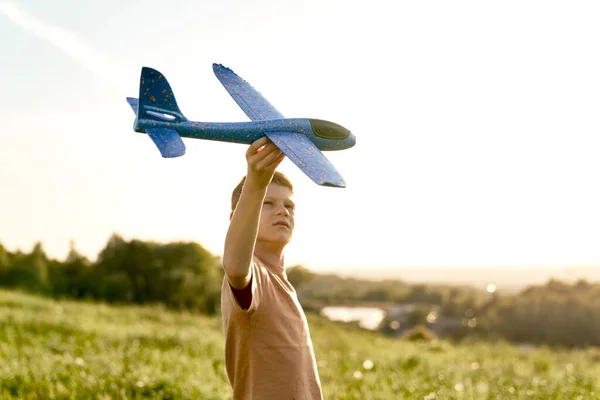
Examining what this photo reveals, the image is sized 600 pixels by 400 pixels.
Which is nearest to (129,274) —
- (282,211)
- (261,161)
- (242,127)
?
(282,211)

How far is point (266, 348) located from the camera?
2.46 meters

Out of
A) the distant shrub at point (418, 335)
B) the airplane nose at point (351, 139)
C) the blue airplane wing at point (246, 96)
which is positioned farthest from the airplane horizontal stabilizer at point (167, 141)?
the distant shrub at point (418, 335)

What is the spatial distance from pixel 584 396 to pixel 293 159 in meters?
4.19

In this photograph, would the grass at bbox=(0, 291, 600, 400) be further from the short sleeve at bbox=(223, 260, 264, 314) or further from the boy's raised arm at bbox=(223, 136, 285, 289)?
the boy's raised arm at bbox=(223, 136, 285, 289)

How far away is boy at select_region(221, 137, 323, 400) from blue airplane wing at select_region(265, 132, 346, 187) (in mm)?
54

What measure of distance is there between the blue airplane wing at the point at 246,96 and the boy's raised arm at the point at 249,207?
15.0 inches

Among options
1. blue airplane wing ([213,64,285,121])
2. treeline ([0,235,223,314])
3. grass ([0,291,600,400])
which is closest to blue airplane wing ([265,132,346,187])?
blue airplane wing ([213,64,285,121])

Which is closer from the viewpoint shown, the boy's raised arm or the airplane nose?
the boy's raised arm

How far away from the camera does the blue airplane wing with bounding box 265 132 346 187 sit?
1888 mm

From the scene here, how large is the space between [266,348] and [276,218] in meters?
0.59

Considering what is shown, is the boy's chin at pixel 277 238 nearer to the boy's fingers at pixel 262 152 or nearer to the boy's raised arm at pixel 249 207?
the boy's raised arm at pixel 249 207

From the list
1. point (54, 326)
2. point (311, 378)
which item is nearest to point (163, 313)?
point (54, 326)

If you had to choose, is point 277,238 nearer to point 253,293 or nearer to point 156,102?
point 253,293

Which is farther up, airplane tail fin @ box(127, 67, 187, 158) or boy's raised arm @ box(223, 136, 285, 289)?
airplane tail fin @ box(127, 67, 187, 158)
